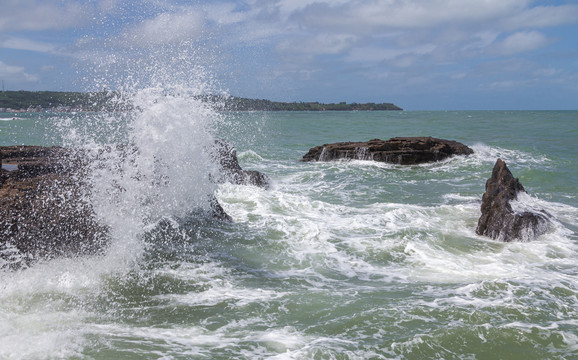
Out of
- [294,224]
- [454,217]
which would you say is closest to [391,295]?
[294,224]

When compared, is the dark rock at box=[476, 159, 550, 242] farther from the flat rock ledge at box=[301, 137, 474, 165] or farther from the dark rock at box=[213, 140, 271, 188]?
the flat rock ledge at box=[301, 137, 474, 165]

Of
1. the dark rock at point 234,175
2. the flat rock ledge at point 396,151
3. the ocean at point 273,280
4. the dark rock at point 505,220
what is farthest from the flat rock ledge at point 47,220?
the flat rock ledge at point 396,151

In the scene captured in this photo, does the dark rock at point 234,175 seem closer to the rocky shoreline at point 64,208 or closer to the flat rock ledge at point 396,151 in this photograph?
the rocky shoreline at point 64,208

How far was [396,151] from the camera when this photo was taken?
1916 cm

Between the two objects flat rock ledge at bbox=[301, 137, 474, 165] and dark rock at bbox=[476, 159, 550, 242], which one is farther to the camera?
flat rock ledge at bbox=[301, 137, 474, 165]

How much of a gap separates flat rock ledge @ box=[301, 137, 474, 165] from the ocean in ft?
24.6

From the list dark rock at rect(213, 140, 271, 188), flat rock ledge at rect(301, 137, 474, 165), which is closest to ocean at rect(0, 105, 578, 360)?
dark rock at rect(213, 140, 271, 188)

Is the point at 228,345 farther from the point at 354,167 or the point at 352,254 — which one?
the point at 354,167

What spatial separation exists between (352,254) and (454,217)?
11.4ft

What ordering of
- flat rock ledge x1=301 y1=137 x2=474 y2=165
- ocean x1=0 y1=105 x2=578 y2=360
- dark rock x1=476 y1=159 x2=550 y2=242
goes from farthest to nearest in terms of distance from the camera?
flat rock ledge x1=301 y1=137 x2=474 y2=165, dark rock x1=476 y1=159 x2=550 y2=242, ocean x1=0 y1=105 x2=578 y2=360

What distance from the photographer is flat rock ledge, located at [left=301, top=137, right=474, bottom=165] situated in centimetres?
1897

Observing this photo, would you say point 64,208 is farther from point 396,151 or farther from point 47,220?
point 396,151

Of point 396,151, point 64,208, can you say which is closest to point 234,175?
point 64,208

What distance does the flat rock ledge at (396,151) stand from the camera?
62.2 ft
